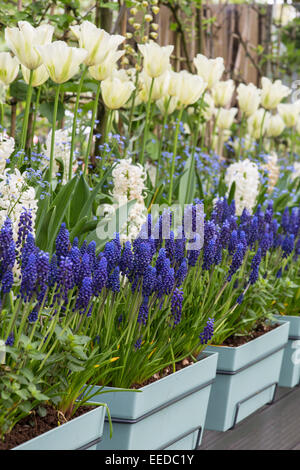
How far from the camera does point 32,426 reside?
1305 mm

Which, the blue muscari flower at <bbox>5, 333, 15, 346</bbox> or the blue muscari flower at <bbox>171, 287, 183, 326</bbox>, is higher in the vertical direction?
the blue muscari flower at <bbox>171, 287, 183, 326</bbox>

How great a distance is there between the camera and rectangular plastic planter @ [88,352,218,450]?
146 centimetres

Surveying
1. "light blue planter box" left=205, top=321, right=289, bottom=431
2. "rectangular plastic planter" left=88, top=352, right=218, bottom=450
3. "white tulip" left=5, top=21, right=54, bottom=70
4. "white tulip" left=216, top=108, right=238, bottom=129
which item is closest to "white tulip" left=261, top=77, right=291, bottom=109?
"white tulip" left=216, top=108, right=238, bottom=129

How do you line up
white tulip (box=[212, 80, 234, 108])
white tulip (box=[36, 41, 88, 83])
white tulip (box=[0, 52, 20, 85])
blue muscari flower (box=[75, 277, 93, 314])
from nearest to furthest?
blue muscari flower (box=[75, 277, 93, 314]) → white tulip (box=[36, 41, 88, 83]) → white tulip (box=[0, 52, 20, 85]) → white tulip (box=[212, 80, 234, 108])

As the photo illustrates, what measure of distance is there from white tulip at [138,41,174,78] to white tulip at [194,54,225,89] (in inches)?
14.3

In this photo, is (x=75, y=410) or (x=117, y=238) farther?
(x=117, y=238)

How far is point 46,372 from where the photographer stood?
136cm

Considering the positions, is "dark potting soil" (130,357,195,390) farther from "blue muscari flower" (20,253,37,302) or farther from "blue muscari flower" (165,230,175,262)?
"blue muscari flower" (20,253,37,302)

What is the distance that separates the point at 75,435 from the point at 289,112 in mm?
2669

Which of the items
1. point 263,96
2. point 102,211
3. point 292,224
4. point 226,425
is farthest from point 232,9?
point 226,425

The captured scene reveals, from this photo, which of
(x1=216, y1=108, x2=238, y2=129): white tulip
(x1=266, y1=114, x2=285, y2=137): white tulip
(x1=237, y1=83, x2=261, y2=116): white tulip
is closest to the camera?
(x1=237, y1=83, x2=261, y2=116): white tulip

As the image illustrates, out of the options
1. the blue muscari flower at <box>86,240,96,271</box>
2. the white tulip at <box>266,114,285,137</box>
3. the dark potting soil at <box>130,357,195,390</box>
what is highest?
the white tulip at <box>266,114,285,137</box>

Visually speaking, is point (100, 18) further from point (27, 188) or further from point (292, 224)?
point (27, 188)
